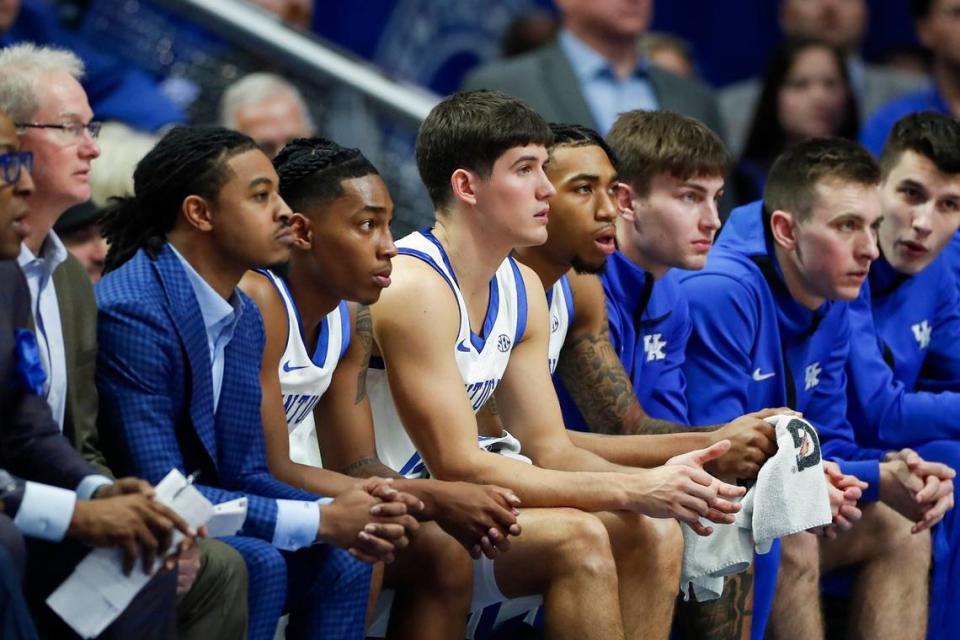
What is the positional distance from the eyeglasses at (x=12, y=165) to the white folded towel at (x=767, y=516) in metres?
1.90

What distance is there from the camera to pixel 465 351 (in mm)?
4441

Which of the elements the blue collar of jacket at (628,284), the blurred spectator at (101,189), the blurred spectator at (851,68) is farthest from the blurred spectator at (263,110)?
the blurred spectator at (851,68)

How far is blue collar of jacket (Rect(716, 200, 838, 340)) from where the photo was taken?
5.36m

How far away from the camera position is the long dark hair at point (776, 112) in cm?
728

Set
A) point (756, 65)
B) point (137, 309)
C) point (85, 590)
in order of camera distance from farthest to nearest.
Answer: point (756, 65) → point (137, 309) → point (85, 590)

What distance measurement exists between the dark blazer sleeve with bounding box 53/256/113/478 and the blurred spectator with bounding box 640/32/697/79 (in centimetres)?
497

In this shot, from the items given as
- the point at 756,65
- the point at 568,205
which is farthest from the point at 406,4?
the point at 568,205

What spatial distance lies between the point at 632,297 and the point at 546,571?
3.84 ft

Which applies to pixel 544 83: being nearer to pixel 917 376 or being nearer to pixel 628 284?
pixel 917 376

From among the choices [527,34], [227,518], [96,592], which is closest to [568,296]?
[227,518]

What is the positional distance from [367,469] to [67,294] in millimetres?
879

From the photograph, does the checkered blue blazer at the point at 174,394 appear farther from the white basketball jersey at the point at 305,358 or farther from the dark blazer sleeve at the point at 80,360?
the white basketball jersey at the point at 305,358

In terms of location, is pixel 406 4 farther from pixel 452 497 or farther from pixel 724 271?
pixel 452 497

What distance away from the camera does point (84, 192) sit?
389 centimetres
